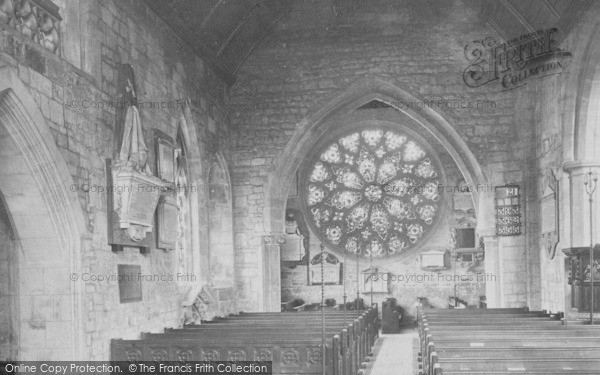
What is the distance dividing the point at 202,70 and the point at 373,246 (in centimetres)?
624

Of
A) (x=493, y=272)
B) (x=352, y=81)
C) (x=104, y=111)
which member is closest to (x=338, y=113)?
(x=352, y=81)

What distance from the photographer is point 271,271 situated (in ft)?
41.0

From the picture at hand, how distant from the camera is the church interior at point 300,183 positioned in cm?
673

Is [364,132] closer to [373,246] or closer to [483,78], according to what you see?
[373,246]

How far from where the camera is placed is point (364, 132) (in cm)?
1628

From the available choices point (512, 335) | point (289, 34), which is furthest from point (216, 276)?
point (512, 335)

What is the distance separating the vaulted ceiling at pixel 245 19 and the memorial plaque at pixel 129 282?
3063mm

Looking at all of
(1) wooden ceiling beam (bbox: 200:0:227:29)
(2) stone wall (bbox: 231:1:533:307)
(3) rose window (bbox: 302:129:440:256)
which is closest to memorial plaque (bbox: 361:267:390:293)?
(3) rose window (bbox: 302:129:440:256)

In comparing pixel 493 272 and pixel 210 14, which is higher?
pixel 210 14

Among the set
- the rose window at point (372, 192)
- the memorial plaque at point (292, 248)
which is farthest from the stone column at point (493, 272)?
the memorial plaque at point (292, 248)

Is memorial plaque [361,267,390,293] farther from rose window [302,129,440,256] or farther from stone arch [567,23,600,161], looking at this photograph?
stone arch [567,23,600,161]

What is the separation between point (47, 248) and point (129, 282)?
52.9 inches

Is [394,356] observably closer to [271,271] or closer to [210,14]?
[271,271]

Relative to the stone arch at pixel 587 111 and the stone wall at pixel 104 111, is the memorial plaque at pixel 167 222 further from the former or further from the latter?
the stone arch at pixel 587 111
